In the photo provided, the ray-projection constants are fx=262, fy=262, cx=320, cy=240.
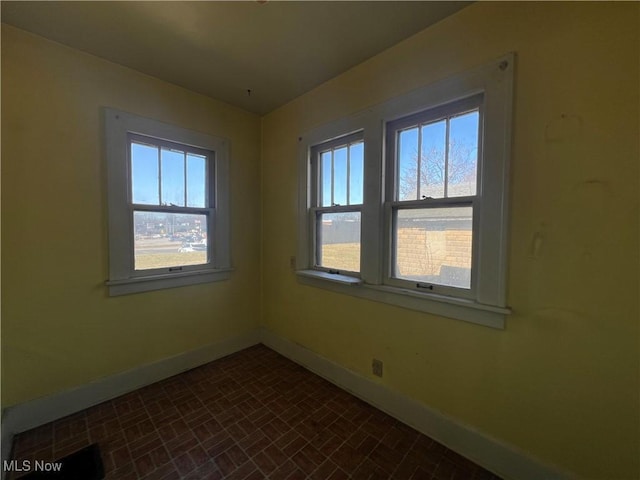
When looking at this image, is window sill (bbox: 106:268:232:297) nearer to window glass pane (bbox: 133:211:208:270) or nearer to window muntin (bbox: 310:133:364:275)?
window glass pane (bbox: 133:211:208:270)

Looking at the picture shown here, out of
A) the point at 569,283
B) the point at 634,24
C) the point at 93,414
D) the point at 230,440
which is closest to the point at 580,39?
the point at 634,24

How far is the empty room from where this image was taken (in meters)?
1.23

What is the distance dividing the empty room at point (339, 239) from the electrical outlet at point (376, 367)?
1 centimetres

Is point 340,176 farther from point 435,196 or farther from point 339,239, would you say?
point 435,196

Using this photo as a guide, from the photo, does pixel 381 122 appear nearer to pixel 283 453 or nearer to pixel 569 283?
pixel 569 283

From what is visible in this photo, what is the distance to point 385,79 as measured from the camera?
1910 mm

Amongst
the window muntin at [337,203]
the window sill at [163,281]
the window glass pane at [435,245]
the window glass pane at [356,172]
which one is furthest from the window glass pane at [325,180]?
the window sill at [163,281]

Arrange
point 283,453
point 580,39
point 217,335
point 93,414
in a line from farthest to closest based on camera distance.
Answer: point 217,335
point 93,414
point 283,453
point 580,39

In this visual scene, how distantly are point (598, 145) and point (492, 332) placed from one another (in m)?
1.03

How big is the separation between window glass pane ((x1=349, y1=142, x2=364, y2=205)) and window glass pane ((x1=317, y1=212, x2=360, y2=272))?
14 cm

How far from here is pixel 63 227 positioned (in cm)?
187

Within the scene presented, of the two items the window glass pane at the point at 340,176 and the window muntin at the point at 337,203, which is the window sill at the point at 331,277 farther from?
the window glass pane at the point at 340,176

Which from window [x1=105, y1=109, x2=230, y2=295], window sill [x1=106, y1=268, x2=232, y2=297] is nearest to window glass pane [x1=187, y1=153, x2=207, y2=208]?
window [x1=105, y1=109, x2=230, y2=295]

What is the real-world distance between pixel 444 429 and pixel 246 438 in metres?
1.28
